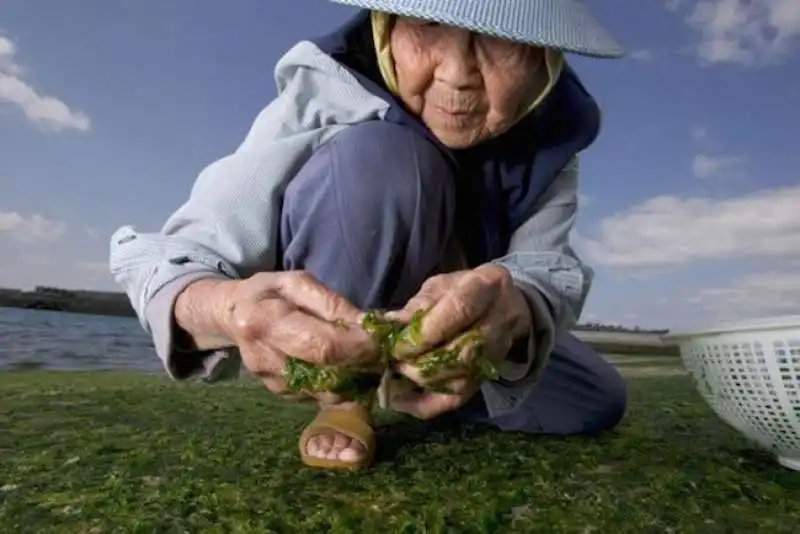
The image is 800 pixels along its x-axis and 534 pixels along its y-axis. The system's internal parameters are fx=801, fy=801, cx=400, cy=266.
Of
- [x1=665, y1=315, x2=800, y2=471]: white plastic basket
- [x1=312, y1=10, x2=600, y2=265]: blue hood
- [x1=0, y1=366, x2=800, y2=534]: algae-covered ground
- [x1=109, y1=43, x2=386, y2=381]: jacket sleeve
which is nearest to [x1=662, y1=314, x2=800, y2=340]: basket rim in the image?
[x1=665, y1=315, x2=800, y2=471]: white plastic basket

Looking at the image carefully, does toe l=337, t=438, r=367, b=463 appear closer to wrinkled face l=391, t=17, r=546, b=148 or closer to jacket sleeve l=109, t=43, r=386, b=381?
jacket sleeve l=109, t=43, r=386, b=381

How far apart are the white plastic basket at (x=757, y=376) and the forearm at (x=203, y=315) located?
88 centimetres

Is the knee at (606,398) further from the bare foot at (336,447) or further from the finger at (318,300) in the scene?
the finger at (318,300)

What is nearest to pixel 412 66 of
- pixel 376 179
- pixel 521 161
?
pixel 376 179

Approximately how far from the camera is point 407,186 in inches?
53.2

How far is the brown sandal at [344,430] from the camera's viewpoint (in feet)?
4.39

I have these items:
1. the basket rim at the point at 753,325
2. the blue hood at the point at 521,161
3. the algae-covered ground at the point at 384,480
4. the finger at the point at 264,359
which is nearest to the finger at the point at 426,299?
the finger at the point at 264,359

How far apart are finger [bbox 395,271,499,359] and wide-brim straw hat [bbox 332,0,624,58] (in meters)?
0.36

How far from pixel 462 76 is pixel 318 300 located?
0.50 meters

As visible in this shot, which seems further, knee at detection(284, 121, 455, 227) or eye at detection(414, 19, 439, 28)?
knee at detection(284, 121, 455, 227)

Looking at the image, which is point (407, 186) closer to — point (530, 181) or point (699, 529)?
point (530, 181)

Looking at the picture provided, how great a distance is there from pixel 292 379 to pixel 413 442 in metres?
0.65

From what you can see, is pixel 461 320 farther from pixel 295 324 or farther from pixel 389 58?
pixel 389 58

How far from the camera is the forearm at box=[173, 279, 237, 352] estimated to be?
103 cm
